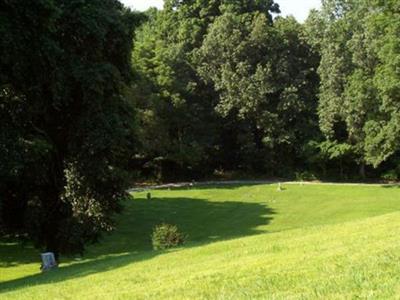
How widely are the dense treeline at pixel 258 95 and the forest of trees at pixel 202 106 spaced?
12cm

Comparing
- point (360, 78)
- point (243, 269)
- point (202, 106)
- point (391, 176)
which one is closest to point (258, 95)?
point (202, 106)

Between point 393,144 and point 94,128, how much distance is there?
27.1 metres

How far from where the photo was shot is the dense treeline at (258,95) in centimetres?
4441

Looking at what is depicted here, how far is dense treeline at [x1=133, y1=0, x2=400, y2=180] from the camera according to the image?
4441 cm

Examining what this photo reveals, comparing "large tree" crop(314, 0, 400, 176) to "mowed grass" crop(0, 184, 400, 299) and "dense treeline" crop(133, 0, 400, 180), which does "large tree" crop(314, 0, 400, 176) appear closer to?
"dense treeline" crop(133, 0, 400, 180)

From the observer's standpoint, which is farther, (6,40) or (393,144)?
(393,144)

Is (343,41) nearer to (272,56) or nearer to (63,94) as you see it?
(272,56)

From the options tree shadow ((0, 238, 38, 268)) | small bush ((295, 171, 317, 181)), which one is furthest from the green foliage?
tree shadow ((0, 238, 38, 268))

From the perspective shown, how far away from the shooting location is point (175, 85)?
4784 centimetres

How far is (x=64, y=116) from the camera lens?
19.9m

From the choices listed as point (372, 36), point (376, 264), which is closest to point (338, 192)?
point (372, 36)

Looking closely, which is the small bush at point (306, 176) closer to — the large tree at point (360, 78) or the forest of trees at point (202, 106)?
the forest of trees at point (202, 106)

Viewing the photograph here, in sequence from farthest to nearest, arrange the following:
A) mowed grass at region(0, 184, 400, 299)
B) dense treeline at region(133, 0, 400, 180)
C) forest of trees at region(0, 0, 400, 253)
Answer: dense treeline at region(133, 0, 400, 180) → forest of trees at region(0, 0, 400, 253) → mowed grass at region(0, 184, 400, 299)

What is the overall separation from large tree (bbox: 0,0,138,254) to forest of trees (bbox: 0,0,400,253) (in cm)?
5
